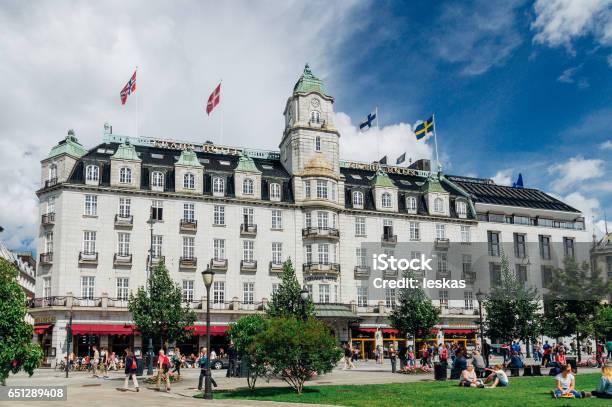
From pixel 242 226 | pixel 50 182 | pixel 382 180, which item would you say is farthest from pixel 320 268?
pixel 50 182

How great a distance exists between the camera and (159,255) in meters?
57.7

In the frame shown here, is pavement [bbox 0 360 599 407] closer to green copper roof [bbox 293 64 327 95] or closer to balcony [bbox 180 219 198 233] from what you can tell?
balcony [bbox 180 219 198 233]

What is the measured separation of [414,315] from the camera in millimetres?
44938

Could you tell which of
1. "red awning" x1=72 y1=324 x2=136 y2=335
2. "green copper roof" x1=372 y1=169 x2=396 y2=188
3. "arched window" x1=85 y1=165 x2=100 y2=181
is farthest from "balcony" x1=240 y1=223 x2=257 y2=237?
"green copper roof" x1=372 y1=169 x2=396 y2=188

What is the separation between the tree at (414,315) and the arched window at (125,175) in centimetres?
2726

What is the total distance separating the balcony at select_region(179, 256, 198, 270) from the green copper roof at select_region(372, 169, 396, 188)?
2050 centimetres

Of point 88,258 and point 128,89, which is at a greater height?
point 128,89

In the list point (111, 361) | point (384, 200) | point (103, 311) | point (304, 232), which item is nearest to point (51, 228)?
point (103, 311)

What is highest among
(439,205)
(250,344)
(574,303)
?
(439,205)

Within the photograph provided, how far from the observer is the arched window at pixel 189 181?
198ft

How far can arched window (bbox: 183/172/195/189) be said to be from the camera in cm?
6034

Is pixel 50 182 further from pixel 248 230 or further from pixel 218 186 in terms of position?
pixel 248 230

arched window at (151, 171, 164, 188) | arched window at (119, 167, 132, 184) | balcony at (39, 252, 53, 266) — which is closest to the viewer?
balcony at (39, 252, 53, 266)

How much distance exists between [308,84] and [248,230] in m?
16.8
